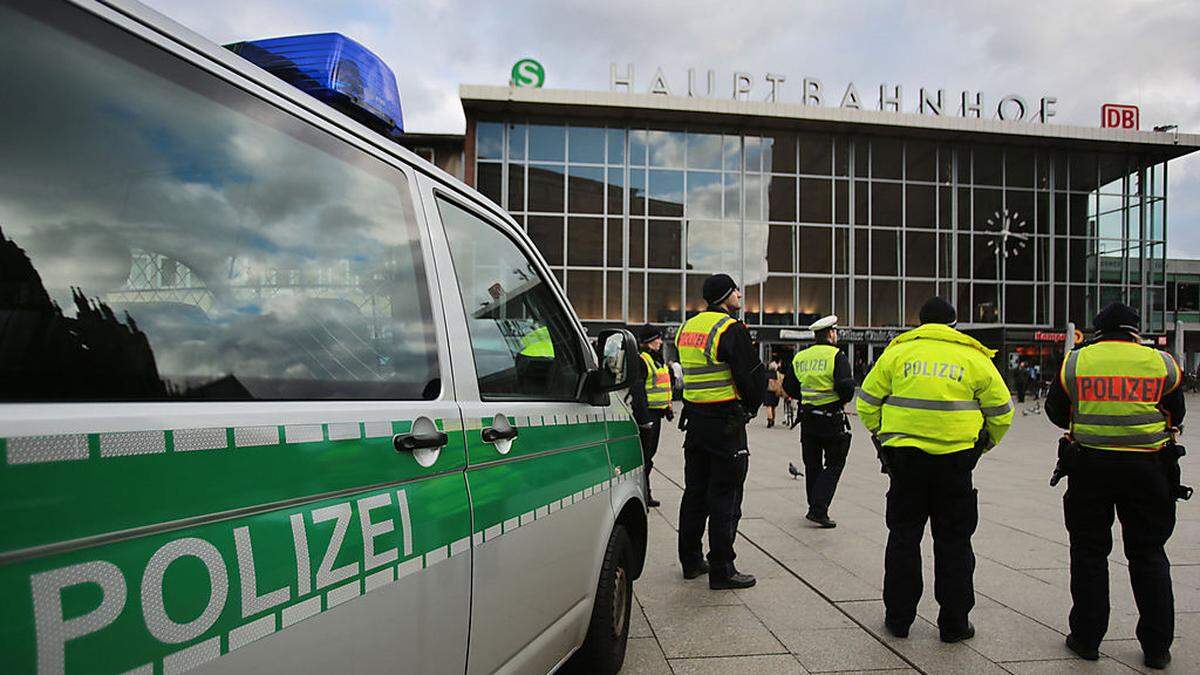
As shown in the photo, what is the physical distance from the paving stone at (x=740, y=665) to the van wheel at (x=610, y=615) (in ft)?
1.05

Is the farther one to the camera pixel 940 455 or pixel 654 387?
pixel 654 387

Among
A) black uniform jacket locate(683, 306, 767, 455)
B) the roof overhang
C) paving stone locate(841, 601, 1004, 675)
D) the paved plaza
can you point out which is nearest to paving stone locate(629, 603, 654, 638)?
the paved plaza

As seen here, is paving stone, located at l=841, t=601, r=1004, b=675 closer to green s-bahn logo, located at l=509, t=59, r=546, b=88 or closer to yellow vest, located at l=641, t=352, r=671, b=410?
yellow vest, located at l=641, t=352, r=671, b=410

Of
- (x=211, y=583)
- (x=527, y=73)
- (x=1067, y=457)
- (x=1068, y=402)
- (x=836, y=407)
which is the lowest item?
(x=836, y=407)

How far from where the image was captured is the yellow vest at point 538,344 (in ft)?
8.24

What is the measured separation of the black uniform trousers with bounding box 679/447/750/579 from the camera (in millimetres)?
4539

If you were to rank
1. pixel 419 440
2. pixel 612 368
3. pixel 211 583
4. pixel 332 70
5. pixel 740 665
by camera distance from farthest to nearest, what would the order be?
pixel 740 665 < pixel 612 368 < pixel 332 70 < pixel 419 440 < pixel 211 583

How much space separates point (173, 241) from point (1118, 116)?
38.6 metres

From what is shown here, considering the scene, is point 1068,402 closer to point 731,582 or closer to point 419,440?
point 731,582

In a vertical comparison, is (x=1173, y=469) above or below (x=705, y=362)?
below

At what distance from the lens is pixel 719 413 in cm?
457

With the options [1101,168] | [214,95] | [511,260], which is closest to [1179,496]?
[511,260]

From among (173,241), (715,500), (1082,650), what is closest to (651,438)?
(715,500)

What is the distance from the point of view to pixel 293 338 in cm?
144
